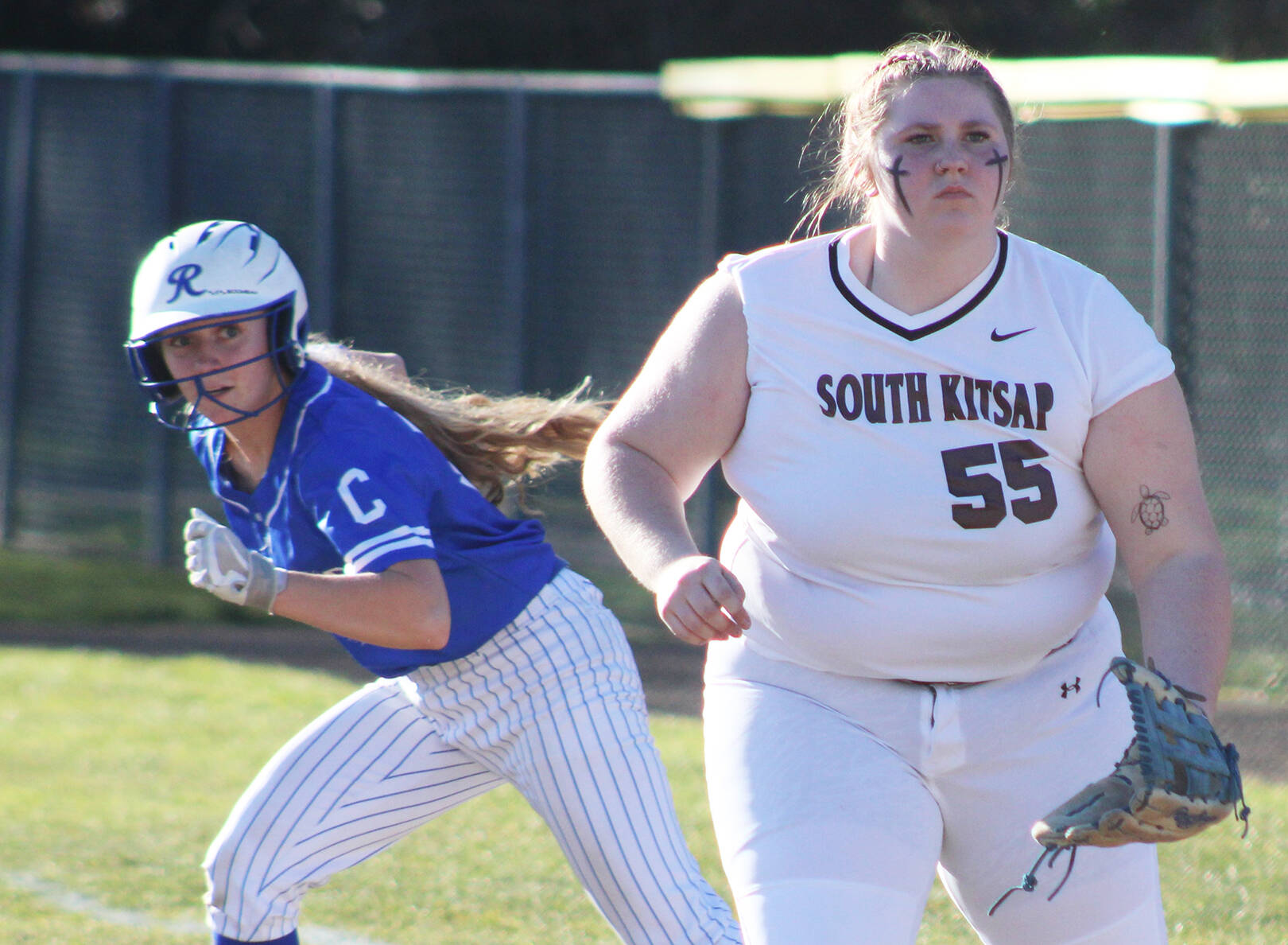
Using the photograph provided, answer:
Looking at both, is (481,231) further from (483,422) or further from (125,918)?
(483,422)

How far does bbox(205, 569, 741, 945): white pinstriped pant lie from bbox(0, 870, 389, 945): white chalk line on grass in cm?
131

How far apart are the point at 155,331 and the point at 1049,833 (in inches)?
77.2

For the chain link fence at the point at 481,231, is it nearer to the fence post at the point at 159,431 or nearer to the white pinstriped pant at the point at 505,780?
the fence post at the point at 159,431

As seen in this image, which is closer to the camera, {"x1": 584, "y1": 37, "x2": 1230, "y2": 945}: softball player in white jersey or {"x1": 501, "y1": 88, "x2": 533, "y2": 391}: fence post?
{"x1": 584, "y1": 37, "x2": 1230, "y2": 945}: softball player in white jersey

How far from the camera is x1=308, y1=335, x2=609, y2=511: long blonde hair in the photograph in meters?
3.80

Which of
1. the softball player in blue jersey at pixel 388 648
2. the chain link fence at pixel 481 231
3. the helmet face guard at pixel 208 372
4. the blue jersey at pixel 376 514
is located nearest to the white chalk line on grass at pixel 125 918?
the softball player in blue jersey at pixel 388 648

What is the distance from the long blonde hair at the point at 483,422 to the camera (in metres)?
3.80

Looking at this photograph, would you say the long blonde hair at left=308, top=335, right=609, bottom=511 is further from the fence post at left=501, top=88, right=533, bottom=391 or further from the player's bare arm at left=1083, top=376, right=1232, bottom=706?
the fence post at left=501, top=88, right=533, bottom=391

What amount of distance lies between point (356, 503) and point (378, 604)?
0.21 metres

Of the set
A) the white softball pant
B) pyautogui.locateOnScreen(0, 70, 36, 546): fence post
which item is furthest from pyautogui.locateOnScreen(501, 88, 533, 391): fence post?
the white softball pant

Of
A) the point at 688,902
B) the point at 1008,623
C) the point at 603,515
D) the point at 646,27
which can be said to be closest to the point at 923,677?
the point at 1008,623

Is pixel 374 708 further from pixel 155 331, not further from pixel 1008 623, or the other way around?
pixel 1008 623

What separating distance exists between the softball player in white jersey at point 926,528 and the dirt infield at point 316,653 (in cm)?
472

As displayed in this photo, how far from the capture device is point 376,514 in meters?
3.21
